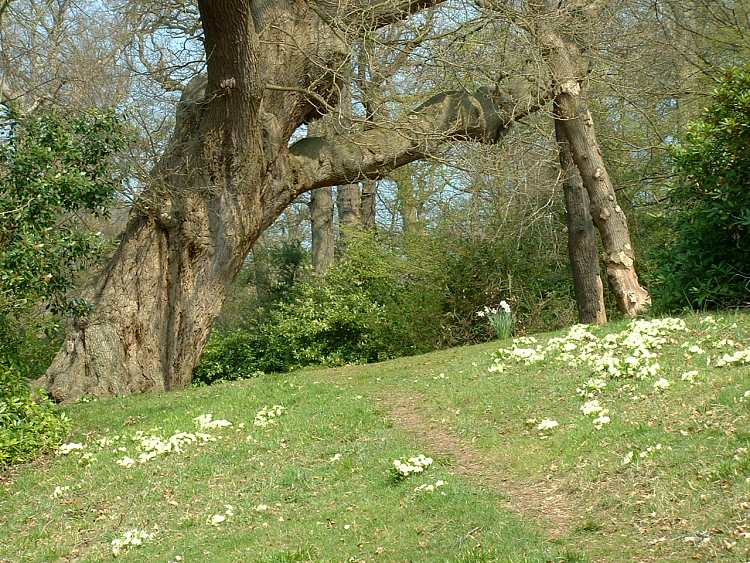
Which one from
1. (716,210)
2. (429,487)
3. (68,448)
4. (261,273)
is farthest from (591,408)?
(261,273)

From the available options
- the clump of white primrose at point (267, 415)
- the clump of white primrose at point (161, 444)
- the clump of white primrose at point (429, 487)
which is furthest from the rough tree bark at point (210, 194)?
the clump of white primrose at point (429, 487)

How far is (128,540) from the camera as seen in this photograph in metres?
7.45

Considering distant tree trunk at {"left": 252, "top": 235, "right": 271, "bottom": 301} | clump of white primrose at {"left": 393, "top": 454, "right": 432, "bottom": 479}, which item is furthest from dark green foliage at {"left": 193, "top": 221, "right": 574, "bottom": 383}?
clump of white primrose at {"left": 393, "top": 454, "right": 432, "bottom": 479}

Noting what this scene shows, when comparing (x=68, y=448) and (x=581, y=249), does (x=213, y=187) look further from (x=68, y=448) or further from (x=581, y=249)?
(x=581, y=249)

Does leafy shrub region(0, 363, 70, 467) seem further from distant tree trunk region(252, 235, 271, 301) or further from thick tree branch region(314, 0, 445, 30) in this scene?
distant tree trunk region(252, 235, 271, 301)

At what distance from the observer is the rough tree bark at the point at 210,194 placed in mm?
14984

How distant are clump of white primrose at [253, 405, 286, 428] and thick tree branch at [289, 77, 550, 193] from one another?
6438mm

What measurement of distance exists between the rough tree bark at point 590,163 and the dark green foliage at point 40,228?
8523 mm

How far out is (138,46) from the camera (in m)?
17.4

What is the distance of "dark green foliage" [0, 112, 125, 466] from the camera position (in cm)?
1049

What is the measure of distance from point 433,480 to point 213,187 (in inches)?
378

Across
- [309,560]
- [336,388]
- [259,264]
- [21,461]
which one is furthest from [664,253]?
[259,264]

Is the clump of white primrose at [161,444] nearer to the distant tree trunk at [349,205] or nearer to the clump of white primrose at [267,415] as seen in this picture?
the clump of white primrose at [267,415]

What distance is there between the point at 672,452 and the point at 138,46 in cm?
1450
